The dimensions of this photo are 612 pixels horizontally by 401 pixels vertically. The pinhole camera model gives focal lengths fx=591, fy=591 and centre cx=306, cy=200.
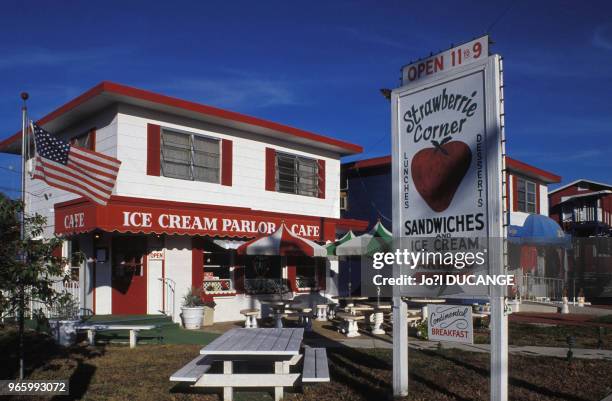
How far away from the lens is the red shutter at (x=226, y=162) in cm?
1605

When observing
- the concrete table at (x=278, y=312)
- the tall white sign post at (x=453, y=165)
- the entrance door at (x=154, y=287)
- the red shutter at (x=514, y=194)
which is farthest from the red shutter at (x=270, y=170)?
the red shutter at (x=514, y=194)

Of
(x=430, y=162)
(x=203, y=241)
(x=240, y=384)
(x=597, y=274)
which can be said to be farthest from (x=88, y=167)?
(x=597, y=274)

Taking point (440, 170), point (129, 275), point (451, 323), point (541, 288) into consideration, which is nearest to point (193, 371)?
point (451, 323)

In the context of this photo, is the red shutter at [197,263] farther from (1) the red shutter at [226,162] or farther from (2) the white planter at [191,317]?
(1) the red shutter at [226,162]

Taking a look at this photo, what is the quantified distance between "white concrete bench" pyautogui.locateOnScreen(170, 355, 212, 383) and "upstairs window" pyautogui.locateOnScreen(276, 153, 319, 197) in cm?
1020

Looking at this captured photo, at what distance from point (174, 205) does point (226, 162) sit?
8.15 ft

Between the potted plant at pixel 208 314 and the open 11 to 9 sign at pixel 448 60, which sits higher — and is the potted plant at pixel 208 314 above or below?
below

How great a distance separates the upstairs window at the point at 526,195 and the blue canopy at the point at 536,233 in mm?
2130

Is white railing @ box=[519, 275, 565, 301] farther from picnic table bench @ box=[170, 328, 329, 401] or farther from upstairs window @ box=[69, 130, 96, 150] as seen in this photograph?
picnic table bench @ box=[170, 328, 329, 401]

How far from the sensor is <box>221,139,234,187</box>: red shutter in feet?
52.6

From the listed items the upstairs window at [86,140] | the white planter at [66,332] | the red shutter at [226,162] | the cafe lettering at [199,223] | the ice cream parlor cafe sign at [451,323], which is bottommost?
the white planter at [66,332]

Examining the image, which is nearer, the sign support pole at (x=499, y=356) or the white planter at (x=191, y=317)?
the sign support pole at (x=499, y=356)

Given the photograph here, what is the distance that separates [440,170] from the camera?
7.05m

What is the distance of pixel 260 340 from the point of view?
757cm
